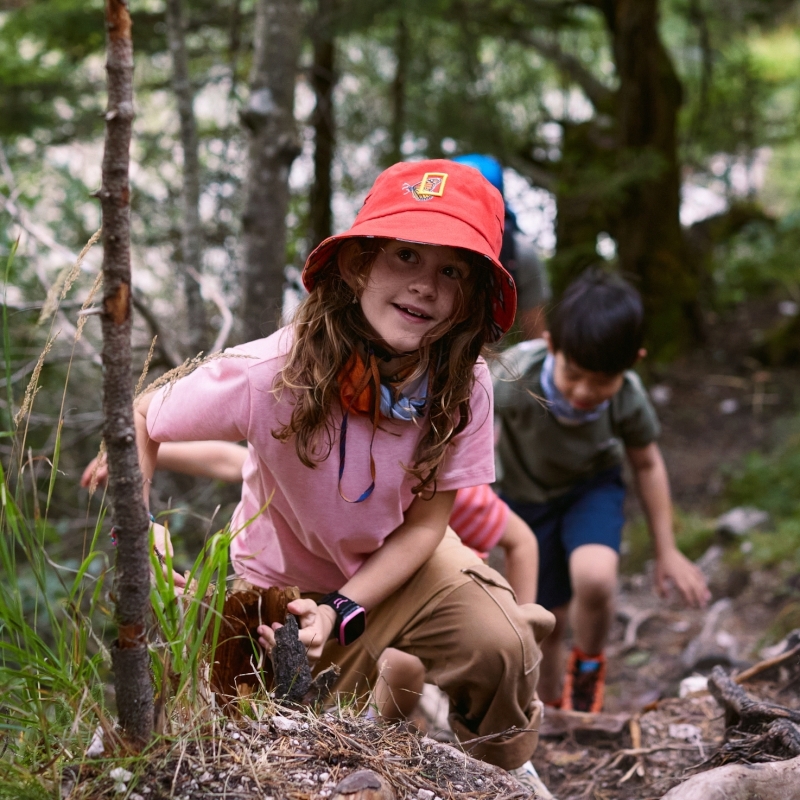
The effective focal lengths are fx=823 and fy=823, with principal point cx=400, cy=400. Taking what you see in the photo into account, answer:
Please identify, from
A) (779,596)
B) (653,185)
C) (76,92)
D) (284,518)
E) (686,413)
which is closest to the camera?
(284,518)

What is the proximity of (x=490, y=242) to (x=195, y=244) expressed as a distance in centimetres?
236

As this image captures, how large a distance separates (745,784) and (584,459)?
1918mm

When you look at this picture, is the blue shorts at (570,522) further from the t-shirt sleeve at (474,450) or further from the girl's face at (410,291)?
the girl's face at (410,291)

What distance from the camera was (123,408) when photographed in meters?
1.33

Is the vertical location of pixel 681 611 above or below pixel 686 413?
below

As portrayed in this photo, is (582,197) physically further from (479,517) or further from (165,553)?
(165,553)

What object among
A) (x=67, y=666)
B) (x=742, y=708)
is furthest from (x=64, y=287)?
(x=742, y=708)

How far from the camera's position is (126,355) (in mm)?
1313

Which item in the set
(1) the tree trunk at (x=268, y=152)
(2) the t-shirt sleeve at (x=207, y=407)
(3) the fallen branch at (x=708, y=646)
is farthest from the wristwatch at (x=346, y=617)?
(3) the fallen branch at (x=708, y=646)

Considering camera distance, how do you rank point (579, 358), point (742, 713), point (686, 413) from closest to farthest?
1. point (742, 713)
2. point (579, 358)
3. point (686, 413)

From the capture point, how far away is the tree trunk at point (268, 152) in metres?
3.84

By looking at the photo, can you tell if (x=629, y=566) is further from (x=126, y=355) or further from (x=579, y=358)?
(x=126, y=355)

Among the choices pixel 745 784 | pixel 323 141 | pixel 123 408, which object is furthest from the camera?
pixel 323 141

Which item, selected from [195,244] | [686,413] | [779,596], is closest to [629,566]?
[779,596]
